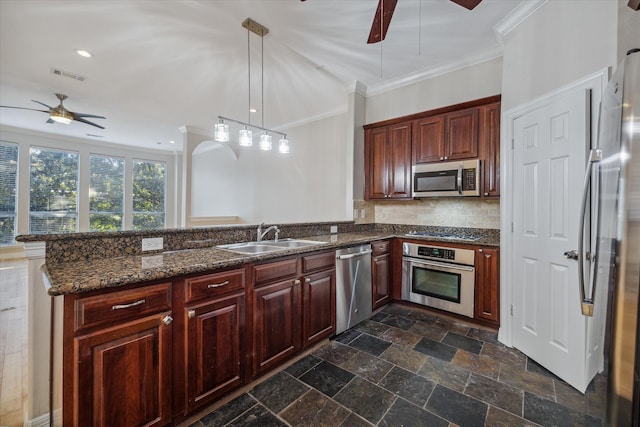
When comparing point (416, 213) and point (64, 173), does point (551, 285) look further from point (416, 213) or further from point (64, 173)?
point (64, 173)

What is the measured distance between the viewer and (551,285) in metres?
2.00

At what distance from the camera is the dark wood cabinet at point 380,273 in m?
2.99

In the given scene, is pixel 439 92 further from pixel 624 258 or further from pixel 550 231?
pixel 624 258

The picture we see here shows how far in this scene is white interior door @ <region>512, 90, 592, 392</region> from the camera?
1.81m

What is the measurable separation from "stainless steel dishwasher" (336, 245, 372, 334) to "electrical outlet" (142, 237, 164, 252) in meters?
1.42

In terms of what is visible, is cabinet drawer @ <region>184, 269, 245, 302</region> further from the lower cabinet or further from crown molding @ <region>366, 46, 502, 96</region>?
crown molding @ <region>366, 46, 502, 96</region>

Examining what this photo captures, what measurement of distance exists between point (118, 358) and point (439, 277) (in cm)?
283

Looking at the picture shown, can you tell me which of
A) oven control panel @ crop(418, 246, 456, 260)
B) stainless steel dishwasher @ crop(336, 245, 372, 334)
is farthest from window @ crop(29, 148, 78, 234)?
oven control panel @ crop(418, 246, 456, 260)

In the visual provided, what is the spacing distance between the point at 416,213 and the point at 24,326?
4540 millimetres

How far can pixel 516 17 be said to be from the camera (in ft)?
7.48

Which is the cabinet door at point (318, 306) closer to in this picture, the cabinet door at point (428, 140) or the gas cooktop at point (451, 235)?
the gas cooktop at point (451, 235)

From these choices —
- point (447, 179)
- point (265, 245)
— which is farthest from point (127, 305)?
point (447, 179)

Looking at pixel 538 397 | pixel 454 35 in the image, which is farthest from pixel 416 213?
pixel 538 397

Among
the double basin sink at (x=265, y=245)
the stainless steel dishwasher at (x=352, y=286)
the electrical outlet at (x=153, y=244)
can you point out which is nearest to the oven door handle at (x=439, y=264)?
the stainless steel dishwasher at (x=352, y=286)
